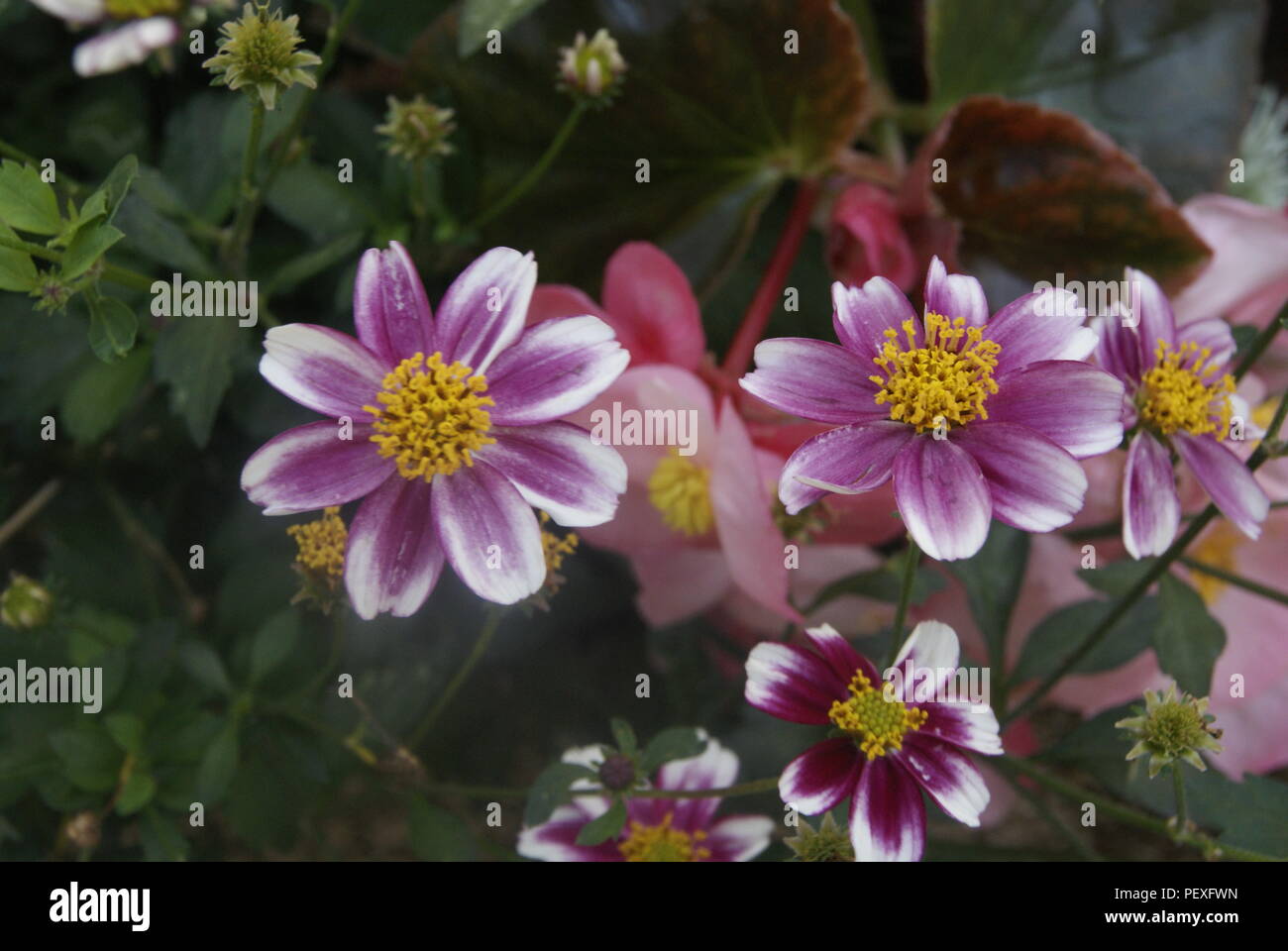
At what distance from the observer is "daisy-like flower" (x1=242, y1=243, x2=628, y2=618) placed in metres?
0.48

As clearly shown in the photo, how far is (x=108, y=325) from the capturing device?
51 centimetres

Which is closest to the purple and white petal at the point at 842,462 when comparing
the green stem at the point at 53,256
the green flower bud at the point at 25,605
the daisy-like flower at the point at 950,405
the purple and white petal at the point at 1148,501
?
the daisy-like flower at the point at 950,405

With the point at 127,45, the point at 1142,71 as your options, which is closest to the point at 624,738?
the point at 127,45

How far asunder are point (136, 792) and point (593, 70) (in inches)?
18.4

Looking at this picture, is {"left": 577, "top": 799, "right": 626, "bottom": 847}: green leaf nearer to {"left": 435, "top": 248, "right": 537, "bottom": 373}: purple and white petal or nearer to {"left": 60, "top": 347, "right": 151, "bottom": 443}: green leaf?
{"left": 435, "top": 248, "right": 537, "bottom": 373}: purple and white petal

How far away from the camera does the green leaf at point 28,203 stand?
1.63 feet

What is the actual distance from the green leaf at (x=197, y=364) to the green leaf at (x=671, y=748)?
27 cm

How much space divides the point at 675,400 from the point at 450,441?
0.14 metres

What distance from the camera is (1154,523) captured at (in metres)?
0.50

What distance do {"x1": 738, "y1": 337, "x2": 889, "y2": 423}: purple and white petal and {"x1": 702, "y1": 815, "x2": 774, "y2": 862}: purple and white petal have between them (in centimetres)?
26
